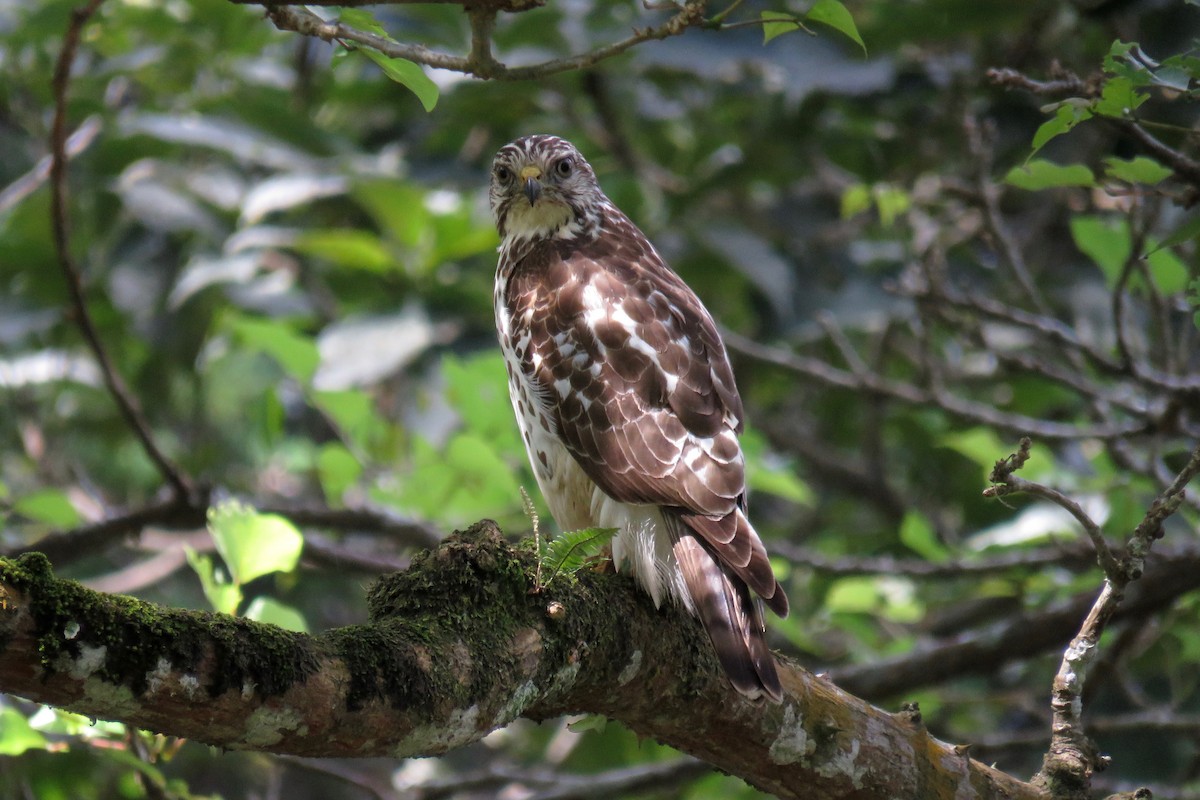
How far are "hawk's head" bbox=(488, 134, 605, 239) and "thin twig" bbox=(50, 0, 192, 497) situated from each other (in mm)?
1422

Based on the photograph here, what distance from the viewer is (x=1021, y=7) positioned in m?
5.25

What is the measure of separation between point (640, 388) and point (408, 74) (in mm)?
1344

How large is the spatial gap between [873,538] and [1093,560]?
1.24 meters

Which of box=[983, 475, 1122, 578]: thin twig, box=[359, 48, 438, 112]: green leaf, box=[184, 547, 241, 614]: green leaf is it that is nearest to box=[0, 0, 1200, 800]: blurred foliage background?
box=[184, 547, 241, 614]: green leaf

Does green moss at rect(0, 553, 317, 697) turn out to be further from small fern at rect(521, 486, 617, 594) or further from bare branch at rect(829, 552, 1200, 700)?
bare branch at rect(829, 552, 1200, 700)

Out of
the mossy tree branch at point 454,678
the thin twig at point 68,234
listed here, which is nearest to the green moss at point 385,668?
the mossy tree branch at point 454,678

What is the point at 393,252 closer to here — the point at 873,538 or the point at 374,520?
the point at 374,520

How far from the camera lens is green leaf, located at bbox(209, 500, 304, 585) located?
2.85 metres

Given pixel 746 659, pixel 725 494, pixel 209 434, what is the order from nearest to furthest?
pixel 746 659 → pixel 725 494 → pixel 209 434

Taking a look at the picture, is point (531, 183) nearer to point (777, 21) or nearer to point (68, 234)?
point (68, 234)

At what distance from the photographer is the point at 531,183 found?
4.37 meters

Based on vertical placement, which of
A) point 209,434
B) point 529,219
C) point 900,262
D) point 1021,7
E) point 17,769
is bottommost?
point 209,434

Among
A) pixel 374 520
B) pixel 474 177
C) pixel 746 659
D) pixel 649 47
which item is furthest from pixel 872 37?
pixel 746 659

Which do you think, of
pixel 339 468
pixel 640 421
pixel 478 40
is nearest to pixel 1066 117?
pixel 478 40
